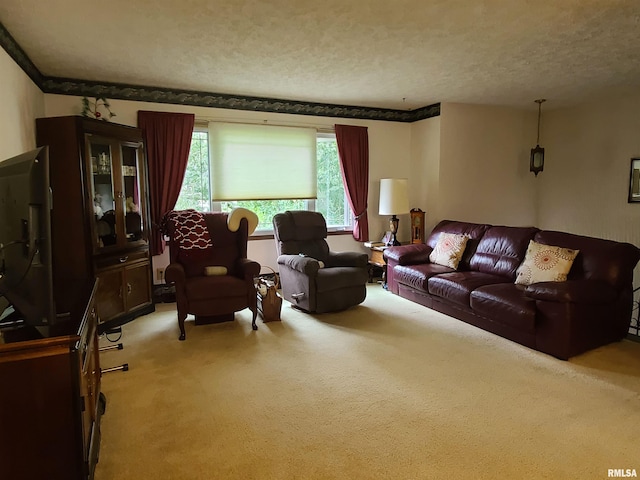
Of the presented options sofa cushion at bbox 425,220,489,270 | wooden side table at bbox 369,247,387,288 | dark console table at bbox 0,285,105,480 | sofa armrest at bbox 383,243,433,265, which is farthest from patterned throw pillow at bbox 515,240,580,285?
dark console table at bbox 0,285,105,480

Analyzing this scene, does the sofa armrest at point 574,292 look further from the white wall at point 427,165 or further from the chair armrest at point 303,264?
the white wall at point 427,165

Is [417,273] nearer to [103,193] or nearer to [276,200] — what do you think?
[276,200]

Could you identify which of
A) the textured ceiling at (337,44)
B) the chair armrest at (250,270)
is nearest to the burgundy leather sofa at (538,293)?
the textured ceiling at (337,44)

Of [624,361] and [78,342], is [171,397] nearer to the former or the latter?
[78,342]

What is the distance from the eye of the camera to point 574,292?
319 centimetres

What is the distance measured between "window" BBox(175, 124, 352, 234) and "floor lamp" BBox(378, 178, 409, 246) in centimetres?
62

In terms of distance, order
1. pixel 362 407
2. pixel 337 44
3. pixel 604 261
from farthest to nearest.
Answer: pixel 604 261 → pixel 337 44 → pixel 362 407

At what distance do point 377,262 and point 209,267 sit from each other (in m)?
2.46

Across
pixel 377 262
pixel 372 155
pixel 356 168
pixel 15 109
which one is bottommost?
pixel 377 262

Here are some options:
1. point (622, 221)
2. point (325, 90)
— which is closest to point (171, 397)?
point (325, 90)

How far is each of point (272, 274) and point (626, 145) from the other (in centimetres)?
479

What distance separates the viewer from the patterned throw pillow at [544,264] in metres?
3.67

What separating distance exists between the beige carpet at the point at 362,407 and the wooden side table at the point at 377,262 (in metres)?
1.68

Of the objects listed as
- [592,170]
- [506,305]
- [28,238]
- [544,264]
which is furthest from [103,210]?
[592,170]
